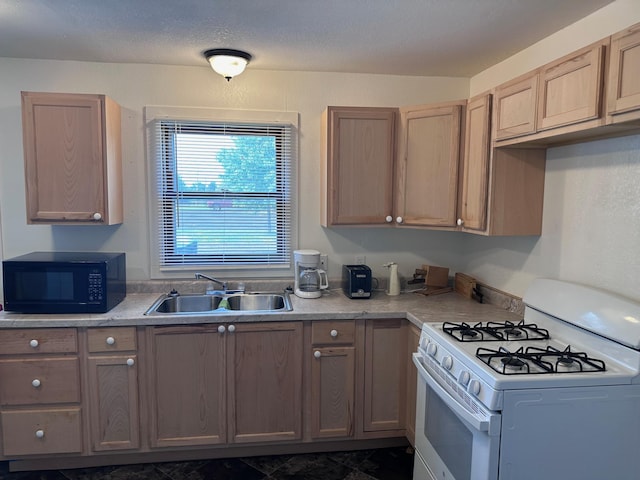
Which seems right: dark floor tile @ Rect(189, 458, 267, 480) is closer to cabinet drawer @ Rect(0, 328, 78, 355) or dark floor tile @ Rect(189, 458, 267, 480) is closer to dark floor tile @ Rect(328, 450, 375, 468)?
dark floor tile @ Rect(328, 450, 375, 468)

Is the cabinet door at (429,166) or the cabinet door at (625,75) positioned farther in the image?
the cabinet door at (429,166)

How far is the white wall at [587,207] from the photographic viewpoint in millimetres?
1854

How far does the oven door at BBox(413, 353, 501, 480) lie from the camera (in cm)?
154

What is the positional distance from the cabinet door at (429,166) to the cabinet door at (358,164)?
3.3 inches

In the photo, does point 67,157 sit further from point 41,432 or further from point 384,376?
point 384,376

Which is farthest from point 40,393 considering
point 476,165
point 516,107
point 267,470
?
point 516,107

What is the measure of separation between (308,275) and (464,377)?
1431 millimetres

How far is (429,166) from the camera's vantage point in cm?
277

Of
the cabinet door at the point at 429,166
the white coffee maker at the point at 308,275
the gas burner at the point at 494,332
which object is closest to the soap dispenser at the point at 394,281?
the cabinet door at the point at 429,166

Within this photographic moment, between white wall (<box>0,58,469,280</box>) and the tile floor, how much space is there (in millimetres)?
1191

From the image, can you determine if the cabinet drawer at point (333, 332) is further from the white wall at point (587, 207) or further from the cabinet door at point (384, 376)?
the white wall at point (587, 207)

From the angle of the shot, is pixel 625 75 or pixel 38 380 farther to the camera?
pixel 38 380

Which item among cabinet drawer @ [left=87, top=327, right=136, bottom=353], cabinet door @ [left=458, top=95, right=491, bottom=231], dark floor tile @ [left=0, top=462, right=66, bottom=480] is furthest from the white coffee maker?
dark floor tile @ [left=0, top=462, right=66, bottom=480]

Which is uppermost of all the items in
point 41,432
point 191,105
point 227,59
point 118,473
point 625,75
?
point 227,59
